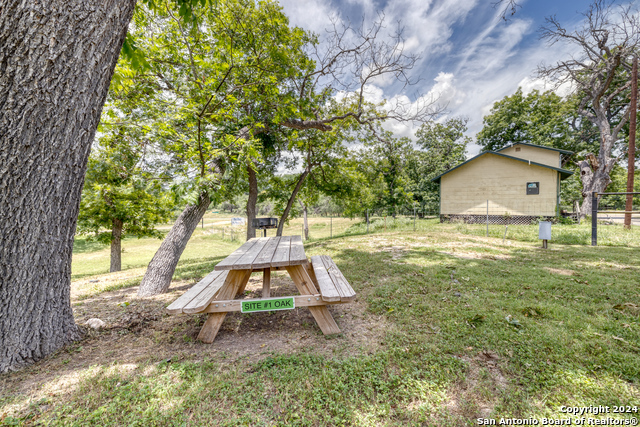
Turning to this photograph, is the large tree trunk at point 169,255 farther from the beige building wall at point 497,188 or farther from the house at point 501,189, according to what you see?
the beige building wall at point 497,188

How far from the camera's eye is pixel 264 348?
2271 millimetres

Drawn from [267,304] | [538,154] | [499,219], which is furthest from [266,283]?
[538,154]

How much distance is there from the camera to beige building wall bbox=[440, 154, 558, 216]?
576 inches

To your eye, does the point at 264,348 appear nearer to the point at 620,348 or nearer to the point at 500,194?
the point at 620,348

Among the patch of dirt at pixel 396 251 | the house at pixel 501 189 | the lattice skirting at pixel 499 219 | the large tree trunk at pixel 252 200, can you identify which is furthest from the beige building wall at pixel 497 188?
the large tree trunk at pixel 252 200

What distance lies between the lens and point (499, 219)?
15.6 metres

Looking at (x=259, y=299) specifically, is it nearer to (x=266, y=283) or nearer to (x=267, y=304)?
(x=267, y=304)

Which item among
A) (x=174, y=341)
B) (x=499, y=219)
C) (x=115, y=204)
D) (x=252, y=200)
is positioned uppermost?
(x=252, y=200)

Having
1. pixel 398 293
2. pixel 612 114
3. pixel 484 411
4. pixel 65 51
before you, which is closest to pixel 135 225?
pixel 65 51

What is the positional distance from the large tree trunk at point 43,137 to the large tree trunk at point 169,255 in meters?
2.03

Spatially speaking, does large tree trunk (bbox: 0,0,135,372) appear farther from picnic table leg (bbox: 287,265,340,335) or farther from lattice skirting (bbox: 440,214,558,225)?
lattice skirting (bbox: 440,214,558,225)

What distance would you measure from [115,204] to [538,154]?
25.9 meters

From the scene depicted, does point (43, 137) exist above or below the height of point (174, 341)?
above

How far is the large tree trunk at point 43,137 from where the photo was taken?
165cm
